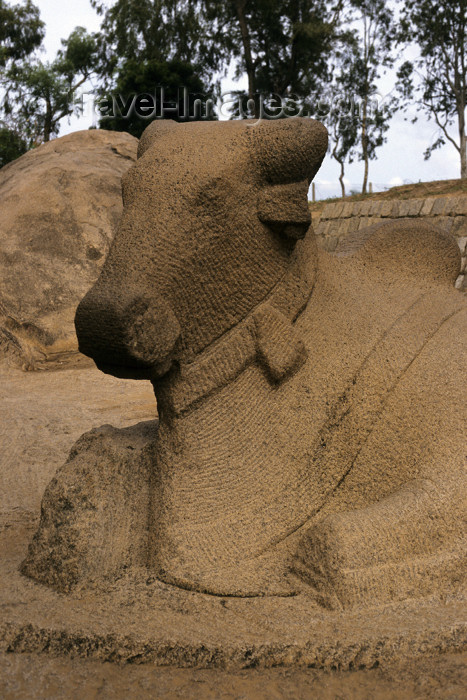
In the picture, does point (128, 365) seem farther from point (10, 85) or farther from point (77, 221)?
point (10, 85)

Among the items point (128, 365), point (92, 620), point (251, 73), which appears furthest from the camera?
point (251, 73)

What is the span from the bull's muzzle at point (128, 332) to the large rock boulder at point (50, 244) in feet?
→ 17.8

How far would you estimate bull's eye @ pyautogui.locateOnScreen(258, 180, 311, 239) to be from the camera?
90.4 inches

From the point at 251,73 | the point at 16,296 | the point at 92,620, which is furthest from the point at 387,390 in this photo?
the point at 251,73

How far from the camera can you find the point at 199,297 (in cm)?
227

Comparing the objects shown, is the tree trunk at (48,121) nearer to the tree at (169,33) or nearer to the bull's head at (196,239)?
the tree at (169,33)

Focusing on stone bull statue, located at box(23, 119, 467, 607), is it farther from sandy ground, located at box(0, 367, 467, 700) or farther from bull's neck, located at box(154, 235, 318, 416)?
sandy ground, located at box(0, 367, 467, 700)

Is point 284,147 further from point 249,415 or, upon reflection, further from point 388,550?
point 388,550

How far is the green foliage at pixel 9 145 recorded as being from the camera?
75.5ft

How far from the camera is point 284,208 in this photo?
2.29m

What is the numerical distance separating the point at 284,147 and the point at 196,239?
1.30 ft

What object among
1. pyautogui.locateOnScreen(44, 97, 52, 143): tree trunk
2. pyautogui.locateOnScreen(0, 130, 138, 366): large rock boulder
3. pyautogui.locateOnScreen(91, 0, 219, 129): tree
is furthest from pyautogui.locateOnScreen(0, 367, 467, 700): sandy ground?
pyautogui.locateOnScreen(44, 97, 52, 143): tree trunk

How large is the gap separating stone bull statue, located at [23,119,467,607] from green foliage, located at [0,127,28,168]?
21816 millimetres

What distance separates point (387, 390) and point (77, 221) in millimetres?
6302
